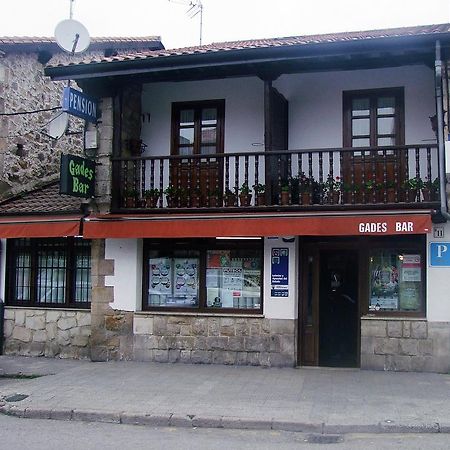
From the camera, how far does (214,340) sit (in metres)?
11.0

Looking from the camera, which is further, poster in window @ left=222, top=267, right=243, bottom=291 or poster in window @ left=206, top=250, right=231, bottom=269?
poster in window @ left=206, top=250, right=231, bottom=269

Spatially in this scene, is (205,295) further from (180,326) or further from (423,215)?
(423,215)

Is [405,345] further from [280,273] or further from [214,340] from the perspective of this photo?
[214,340]

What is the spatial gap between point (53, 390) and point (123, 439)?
2.64 m

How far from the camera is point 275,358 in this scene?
1069cm

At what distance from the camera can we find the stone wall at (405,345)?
9.95 meters

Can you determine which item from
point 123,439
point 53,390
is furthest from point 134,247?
point 123,439

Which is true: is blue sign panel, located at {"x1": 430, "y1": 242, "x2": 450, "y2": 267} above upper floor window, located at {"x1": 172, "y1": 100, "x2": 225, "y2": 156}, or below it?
below

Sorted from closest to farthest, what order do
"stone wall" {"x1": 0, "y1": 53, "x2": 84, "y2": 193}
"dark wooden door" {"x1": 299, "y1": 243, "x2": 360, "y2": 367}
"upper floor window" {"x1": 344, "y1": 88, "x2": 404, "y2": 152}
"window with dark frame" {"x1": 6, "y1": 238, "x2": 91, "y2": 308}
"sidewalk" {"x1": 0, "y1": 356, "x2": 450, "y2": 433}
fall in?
"sidewalk" {"x1": 0, "y1": 356, "x2": 450, "y2": 433}
"dark wooden door" {"x1": 299, "y1": 243, "x2": 360, "y2": 367}
"upper floor window" {"x1": 344, "y1": 88, "x2": 404, "y2": 152}
"window with dark frame" {"x1": 6, "y1": 238, "x2": 91, "y2": 308}
"stone wall" {"x1": 0, "y1": 53, "x2": 84, "y2": 193}

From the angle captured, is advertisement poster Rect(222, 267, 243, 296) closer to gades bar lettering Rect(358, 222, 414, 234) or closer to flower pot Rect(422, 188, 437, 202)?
gades bar lettering Rect(358, 222, 414, 234)

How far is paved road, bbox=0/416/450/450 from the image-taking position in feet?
21.5

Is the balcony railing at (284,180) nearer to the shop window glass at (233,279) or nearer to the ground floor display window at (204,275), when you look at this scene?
the ground floor display window at (204,275)

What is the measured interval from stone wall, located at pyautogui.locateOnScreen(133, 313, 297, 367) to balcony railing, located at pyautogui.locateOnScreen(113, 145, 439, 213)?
6.91 ft

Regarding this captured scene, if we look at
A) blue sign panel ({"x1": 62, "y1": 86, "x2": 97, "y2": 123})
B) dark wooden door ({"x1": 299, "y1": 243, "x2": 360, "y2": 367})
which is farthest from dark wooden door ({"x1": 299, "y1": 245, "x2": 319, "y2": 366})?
blue sign panel ({"x1": 62, "y1": 86, "x2": 97, "y2": 123})
